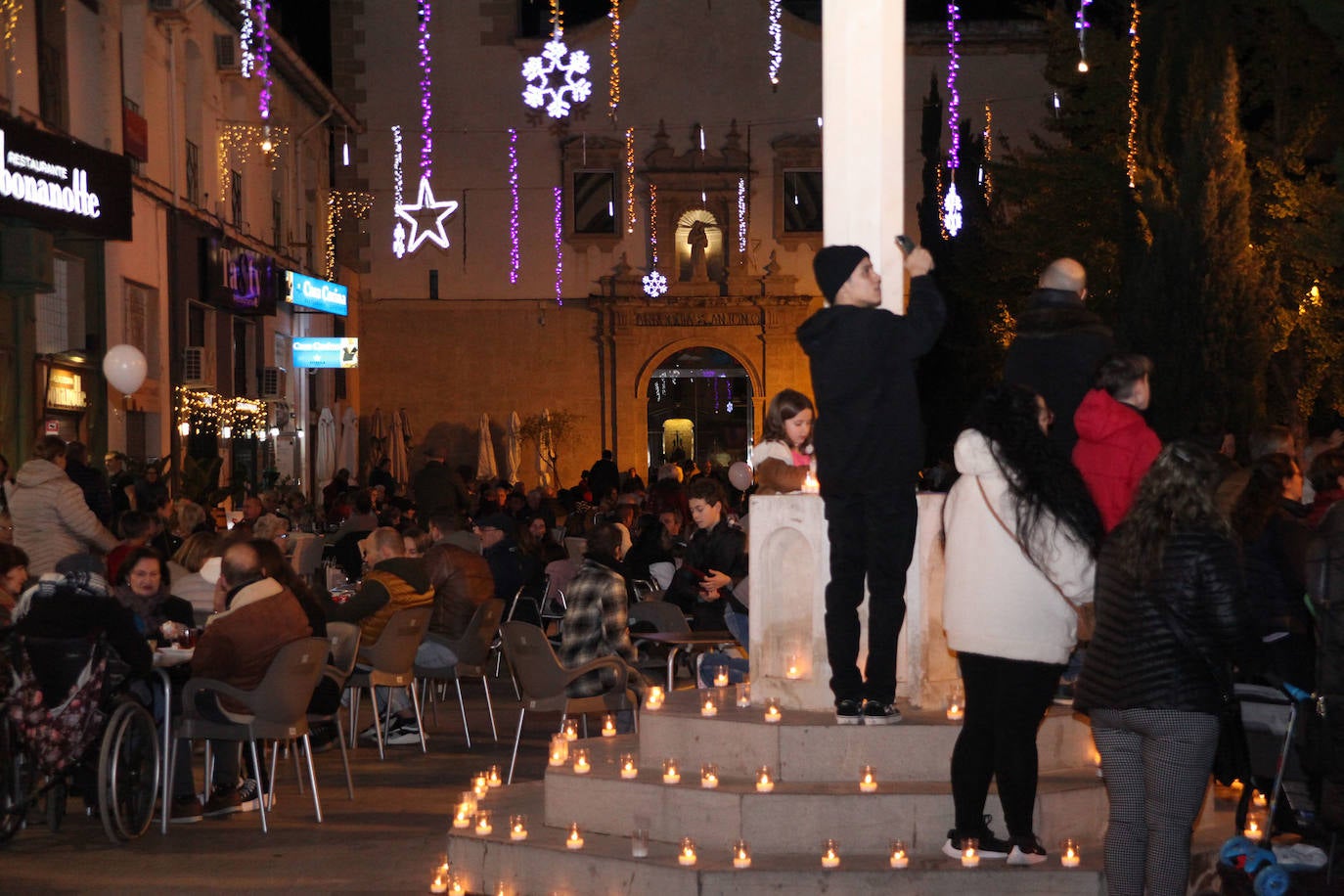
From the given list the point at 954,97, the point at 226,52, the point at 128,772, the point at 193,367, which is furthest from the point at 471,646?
the point at 954,97

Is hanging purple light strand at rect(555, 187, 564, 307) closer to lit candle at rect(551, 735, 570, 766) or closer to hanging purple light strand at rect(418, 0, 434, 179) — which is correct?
hanging purple light strand at rect(418, 0, 434, 179)

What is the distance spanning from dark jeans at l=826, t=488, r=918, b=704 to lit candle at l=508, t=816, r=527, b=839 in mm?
1237

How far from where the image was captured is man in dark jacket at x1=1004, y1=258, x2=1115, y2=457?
240 inches

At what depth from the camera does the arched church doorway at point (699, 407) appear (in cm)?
3138

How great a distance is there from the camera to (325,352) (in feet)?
81.2

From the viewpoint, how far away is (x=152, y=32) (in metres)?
19.0

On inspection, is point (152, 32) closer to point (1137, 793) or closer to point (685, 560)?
point (685, 560)

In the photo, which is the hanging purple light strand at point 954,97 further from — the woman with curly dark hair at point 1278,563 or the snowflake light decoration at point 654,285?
the woman with curly dark hair at point 1278,563

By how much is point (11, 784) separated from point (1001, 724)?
4280mm

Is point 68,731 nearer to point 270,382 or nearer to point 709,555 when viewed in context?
point 709,555

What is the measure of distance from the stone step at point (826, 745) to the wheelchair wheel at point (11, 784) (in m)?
2.88

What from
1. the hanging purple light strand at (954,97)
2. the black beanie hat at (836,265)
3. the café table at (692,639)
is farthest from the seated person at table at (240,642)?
the hanging purple light strand at (954,97)

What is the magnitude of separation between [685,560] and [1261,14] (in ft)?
46.4

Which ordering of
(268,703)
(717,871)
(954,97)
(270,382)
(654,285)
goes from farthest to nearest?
(654,285) < (954,97) < (270,382) < (268,703) < (717,871)
